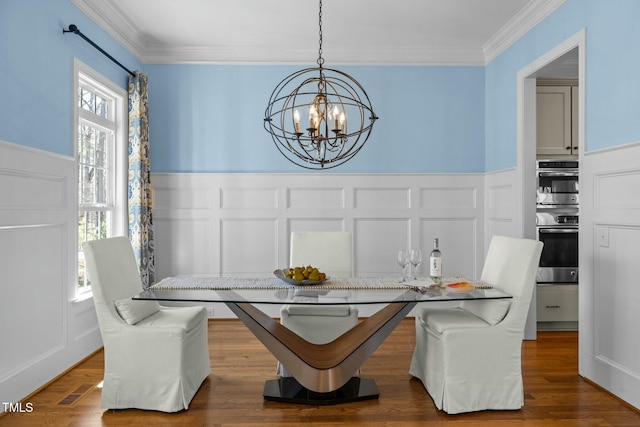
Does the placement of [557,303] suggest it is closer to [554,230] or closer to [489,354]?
[554,230]

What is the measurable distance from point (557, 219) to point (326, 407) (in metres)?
2.75

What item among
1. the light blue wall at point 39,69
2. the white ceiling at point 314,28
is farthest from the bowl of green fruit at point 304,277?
the white ceiling at point 314,28

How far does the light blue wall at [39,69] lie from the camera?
8.87 feet

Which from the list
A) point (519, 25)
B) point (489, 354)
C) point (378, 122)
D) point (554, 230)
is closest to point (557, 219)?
point (554, 230)

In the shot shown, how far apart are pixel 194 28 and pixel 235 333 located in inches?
110

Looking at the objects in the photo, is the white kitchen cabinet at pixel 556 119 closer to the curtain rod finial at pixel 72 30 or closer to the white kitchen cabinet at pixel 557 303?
the white kitchen cabinet at pixel 557 303

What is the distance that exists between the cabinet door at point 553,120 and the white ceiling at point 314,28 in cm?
62

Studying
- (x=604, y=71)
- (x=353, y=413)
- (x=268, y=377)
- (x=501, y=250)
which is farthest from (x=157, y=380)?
(x=604, y=71)

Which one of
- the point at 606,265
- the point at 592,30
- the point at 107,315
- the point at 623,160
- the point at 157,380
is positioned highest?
the point at 592,30

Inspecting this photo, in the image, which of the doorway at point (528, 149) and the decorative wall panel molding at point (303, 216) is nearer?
the doorway at point (528, 149)

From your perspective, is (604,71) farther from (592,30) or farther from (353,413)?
(353,413)

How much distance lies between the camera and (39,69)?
9.82ft

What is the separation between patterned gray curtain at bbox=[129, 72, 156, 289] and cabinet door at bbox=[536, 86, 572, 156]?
3651 millimetres

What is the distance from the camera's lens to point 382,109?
4.90 meters
